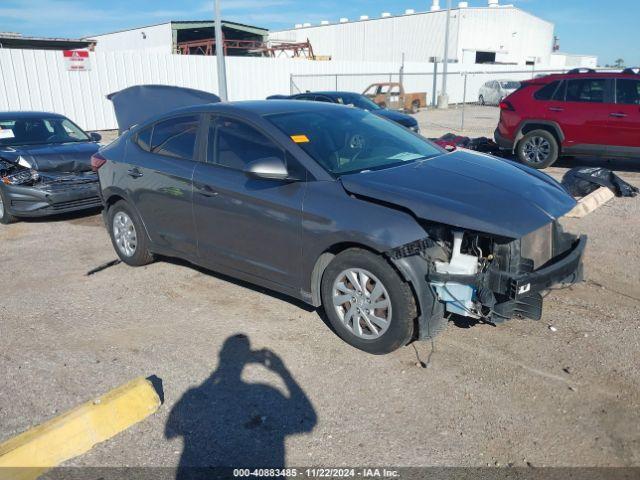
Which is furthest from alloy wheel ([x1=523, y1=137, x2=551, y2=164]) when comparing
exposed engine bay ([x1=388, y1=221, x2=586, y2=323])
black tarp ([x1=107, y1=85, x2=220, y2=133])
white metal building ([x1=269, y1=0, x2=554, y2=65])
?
white metal building ([x1=269, y1=0, x2=554, y2=65])

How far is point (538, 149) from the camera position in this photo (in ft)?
35.0

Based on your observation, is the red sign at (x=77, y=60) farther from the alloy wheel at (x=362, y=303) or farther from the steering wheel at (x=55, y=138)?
the alloy wheel at (x=362, y=303)

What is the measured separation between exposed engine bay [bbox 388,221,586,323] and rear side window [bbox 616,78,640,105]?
24.6ft

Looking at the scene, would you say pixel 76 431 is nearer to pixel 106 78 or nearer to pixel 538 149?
pixel 538 149

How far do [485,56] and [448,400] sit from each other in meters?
53.4

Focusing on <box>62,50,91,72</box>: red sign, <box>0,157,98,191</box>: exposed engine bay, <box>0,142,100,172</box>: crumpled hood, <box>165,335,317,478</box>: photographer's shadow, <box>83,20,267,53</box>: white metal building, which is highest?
<box>83,20,267,53</box>: white metal building

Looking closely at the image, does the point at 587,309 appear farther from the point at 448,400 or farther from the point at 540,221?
the point at 448,400

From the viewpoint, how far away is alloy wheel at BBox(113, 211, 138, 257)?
5.72m

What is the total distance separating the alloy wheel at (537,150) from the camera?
417 inches

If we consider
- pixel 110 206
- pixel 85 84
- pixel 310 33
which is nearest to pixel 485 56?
pixel 310 33

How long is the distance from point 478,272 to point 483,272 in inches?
1.5

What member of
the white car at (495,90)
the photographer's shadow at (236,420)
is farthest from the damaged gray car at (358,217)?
the white car at (495,90)

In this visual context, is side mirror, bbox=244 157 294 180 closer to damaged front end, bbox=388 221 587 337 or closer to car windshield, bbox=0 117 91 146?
damaged front end, bbox=388 221 587 337

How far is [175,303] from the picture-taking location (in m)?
4.94
